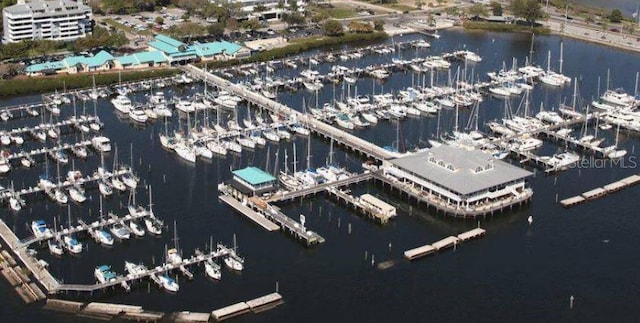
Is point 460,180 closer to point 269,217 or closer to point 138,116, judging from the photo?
point 269,217

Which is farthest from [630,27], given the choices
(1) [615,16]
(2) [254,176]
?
(2) [254,176]

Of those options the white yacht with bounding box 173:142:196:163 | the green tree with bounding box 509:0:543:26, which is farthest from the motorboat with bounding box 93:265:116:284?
the green tree with bounding box 509:0:543:26

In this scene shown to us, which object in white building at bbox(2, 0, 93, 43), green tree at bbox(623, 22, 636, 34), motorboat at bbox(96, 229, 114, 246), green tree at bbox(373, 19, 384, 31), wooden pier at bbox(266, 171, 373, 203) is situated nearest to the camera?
motorboat at bbox(96, 229, 114, 246)

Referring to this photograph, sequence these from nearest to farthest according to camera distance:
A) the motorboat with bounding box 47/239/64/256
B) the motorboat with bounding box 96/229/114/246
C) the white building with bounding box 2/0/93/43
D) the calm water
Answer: the calm water, the motorboat with bounding box 47/239/64/256, the motorboat with bounding box 96/229/114/246, the white building with bounding box 2/0/93/43

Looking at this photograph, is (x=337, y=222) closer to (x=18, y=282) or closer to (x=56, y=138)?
(x=18, y=282)

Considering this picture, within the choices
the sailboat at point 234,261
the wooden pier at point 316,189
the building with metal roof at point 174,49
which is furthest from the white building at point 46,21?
the sailboat at point 234,261

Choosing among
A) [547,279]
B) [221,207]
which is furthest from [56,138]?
[547,279]

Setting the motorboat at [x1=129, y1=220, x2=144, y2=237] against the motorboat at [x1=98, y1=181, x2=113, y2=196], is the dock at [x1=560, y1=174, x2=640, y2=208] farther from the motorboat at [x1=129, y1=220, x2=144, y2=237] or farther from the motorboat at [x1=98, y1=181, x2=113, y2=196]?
the motorboat at [x1=98, y1=181, x2=113, y2=196]

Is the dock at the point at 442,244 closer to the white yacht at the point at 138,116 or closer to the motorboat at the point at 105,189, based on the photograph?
the motorboat at the point at 105,189
